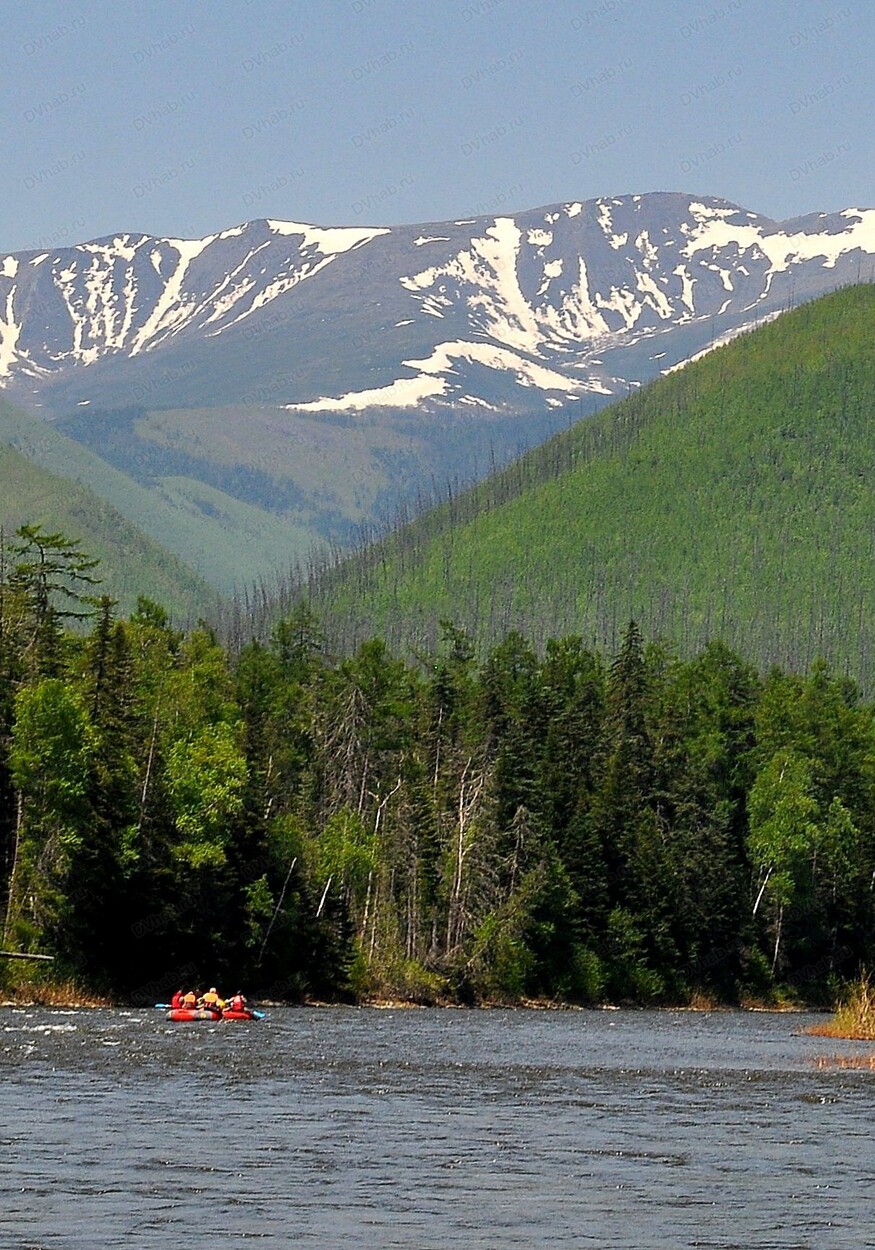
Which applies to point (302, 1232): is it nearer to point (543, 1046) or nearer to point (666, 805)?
point (543, 1046)

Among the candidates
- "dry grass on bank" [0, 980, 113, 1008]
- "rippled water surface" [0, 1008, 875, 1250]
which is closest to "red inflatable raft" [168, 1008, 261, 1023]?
"rippled water surface" [0, 1008, 875, 1250]

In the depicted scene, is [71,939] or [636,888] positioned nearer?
[71,939]

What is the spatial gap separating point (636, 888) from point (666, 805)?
10511 millimetres

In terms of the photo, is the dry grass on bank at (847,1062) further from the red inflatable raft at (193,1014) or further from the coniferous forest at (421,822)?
the coniferous forest at (421,822)

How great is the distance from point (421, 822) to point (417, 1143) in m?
76.3

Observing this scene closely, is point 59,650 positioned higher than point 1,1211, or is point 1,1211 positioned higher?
point 59,650

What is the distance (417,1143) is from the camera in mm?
47281

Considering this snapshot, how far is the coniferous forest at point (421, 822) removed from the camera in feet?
322

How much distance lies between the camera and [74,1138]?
45.5 m

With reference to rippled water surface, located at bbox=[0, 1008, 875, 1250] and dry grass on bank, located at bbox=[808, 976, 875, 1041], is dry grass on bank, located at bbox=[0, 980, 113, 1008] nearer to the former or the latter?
rippled water surface, located at bbox=[0, 1008, 875, 1250]

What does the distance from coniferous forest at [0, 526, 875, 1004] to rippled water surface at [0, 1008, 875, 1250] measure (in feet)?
61.0

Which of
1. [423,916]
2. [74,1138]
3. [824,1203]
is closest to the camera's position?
[824,1203]

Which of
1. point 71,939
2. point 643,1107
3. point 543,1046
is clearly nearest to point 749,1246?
point 643,1107

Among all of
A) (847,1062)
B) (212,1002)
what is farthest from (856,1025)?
(212,1002)
